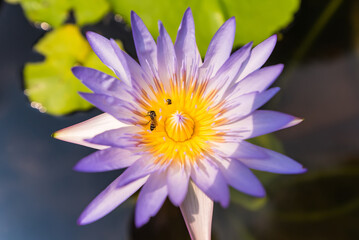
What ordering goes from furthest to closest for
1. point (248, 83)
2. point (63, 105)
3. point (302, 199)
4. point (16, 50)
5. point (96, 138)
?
point (302, 199)
point (16, 50)
point (63, 105)
point (248, 83)
point (96, 138)

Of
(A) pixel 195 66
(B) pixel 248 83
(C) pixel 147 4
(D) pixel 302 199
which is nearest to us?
(B) pixel 248 83

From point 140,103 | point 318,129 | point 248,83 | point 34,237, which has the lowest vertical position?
point 318,129

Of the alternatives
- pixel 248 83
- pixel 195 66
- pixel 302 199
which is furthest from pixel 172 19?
pixel 302 199

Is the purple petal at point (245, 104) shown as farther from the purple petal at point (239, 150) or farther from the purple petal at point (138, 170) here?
the purple petal at point (138, 170)

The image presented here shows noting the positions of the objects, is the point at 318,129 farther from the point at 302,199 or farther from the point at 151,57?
the point at 151,57

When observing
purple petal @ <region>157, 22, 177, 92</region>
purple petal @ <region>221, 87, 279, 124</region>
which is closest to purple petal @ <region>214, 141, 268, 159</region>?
purple petal @ <region>221, 87, 279, 124</region>

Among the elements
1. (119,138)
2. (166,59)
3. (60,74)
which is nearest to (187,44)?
(166,59)

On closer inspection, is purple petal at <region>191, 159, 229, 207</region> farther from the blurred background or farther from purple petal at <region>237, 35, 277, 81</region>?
the blurred background
